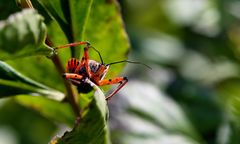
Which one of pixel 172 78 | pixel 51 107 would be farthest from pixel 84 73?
pixel 172 78

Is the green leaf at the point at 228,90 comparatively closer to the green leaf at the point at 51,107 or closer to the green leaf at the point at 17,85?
the green leaf at the point at 51,107

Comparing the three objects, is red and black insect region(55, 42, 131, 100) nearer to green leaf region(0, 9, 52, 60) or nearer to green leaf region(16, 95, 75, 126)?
green leaf region(0, 9, 52, 60)

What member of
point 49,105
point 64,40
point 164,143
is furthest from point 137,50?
point 64,40

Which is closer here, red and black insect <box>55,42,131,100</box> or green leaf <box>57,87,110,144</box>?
green leaf <box>57,87,110,144</box>

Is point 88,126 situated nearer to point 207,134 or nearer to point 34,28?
point 34,28

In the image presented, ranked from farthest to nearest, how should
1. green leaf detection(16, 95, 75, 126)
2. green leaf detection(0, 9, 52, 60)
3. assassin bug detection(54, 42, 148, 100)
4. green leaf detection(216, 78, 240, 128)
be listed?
green leaf detection(216, 78, 240, 128) → green leaf detection(16, 95, 75, 126) → assassin bug detection(54, 42, 148, 100) → green leaf detection(0, 9, 52, 60)

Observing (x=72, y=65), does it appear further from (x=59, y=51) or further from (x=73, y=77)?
(x=59, y=51)

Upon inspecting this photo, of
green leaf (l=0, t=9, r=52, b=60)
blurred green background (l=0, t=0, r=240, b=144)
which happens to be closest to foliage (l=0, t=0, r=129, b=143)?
green leaf (l=0, t=9, r=52, b=60)
